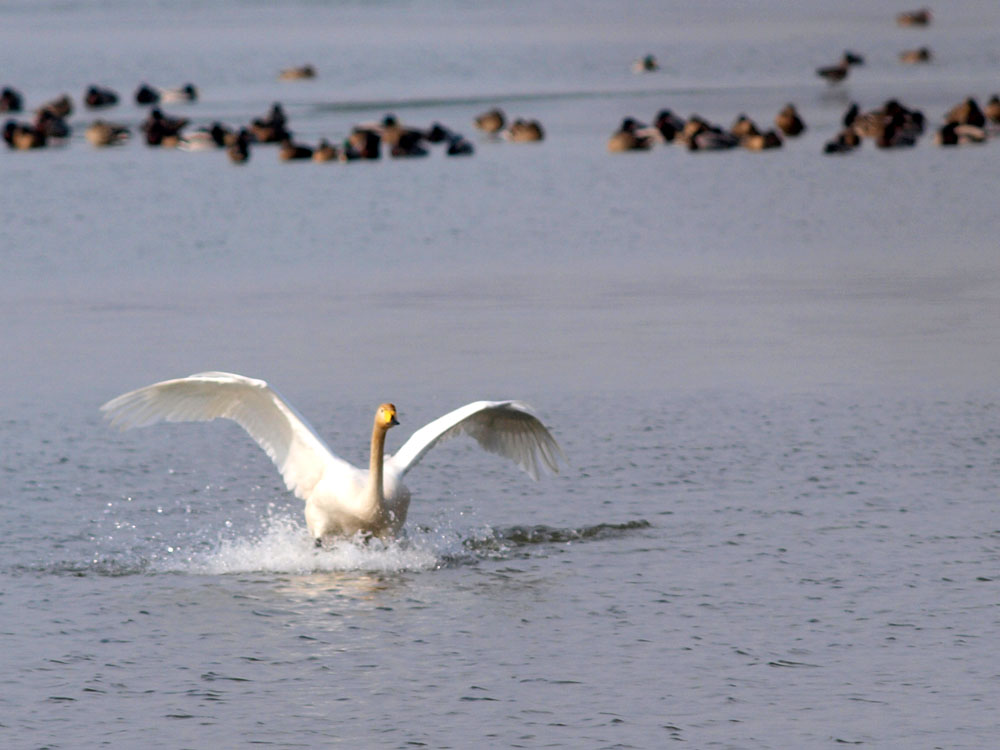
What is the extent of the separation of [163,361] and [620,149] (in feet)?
80.7

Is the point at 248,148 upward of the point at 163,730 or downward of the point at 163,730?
upward

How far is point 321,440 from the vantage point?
12484 millimetres

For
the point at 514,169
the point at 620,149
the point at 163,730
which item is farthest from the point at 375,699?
the point at 620,149

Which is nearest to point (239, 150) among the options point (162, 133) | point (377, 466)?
point (162, 133)

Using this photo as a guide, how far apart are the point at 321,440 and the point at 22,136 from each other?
1445 inches

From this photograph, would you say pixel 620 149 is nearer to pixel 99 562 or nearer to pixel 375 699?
pixel 99 562

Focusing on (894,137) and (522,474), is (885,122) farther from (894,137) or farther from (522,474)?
(522,474)

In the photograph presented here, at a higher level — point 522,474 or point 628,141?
point 628,141

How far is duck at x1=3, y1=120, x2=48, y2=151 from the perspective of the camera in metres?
47.2

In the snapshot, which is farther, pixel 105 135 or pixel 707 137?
pixel 105 135

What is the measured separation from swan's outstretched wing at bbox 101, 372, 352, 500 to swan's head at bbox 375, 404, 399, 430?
44 cm

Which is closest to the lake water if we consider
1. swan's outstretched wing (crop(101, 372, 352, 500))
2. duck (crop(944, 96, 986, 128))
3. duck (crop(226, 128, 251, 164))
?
swan's outstretched wing (crop(101, 372, 352, 500))

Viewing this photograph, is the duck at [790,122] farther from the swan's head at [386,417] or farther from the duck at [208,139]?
the swan's head at [386,417]

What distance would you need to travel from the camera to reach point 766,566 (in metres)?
11.8
